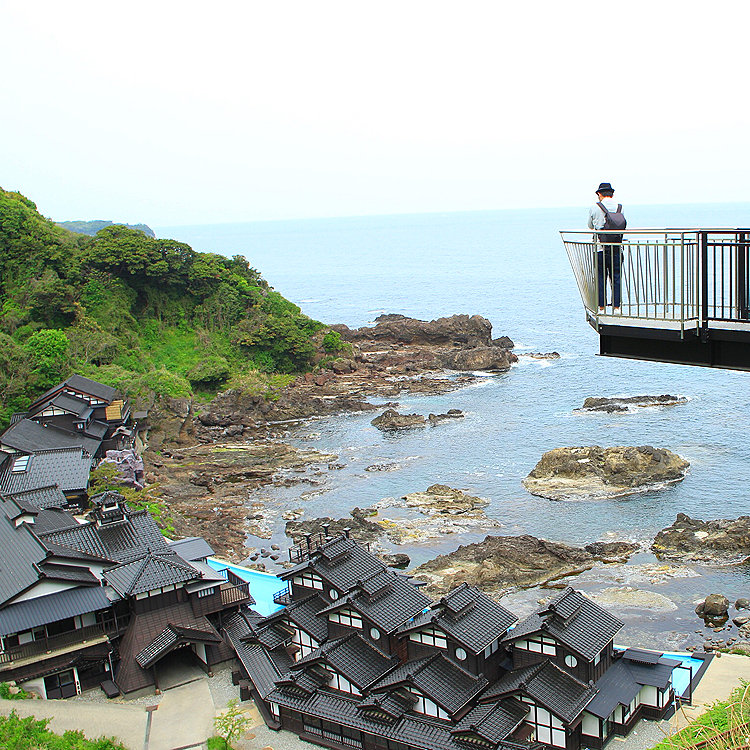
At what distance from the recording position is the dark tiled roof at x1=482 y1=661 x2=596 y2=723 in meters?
18.4

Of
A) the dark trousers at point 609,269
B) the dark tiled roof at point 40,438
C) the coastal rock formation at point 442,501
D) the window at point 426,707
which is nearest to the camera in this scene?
the dark trousers at point 609,269

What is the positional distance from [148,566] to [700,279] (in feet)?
61.0

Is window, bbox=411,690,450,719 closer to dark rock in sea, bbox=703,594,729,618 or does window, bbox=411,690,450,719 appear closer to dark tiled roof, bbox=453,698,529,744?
dark tiled roof, bbox=453,698,529,744

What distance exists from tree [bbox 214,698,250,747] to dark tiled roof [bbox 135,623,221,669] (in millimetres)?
2442

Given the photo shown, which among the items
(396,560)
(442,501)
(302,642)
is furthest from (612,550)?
(302,642)

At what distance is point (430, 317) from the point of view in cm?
10869

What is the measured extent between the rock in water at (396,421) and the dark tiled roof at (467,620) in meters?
34.6

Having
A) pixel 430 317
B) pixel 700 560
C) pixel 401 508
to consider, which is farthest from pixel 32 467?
pixel 430 317

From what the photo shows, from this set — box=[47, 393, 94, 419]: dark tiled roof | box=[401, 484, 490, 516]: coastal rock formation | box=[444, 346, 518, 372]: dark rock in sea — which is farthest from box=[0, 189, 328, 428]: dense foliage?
box=[401, 484, 490, 516]: coastal rock formation

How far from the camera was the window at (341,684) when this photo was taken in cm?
2045

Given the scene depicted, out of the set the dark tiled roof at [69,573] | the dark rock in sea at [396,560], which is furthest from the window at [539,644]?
the dark rock in sea at [396,560]

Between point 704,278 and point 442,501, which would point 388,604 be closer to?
point 704,278

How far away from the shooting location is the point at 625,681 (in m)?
19.6

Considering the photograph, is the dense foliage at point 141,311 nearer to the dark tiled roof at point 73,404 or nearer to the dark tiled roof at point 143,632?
the dark tiled roof at point 73,404
